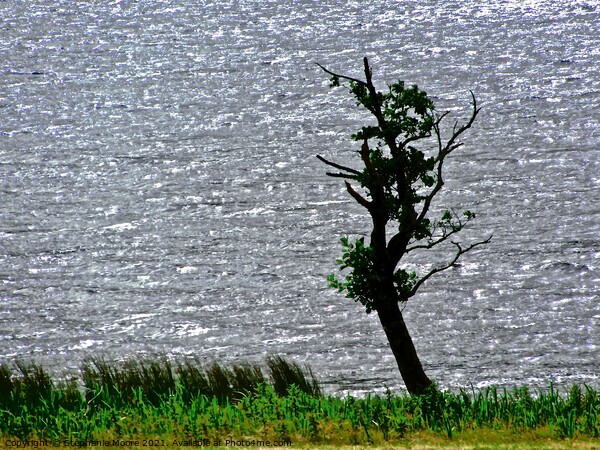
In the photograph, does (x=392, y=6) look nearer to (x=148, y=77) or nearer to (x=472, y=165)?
(x=148, y=77)

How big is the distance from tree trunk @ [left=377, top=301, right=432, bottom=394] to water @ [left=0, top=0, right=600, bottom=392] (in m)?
4.49

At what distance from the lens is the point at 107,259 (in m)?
22.7

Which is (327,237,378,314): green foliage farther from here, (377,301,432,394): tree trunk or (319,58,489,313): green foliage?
(377,301,432,394): tree trunk

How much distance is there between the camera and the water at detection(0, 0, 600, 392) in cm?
1862

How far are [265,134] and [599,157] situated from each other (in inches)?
416

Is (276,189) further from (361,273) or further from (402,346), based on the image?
(402,346)

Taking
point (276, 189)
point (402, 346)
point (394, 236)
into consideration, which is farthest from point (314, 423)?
point (276, 189)

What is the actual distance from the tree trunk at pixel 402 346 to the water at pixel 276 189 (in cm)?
449

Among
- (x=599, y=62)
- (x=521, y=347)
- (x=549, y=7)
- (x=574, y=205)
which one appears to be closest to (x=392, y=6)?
(x=549, y=7)

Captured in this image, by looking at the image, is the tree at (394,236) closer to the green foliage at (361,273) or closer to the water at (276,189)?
the green foliage at (361,273)

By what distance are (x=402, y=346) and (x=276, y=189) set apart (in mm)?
15128

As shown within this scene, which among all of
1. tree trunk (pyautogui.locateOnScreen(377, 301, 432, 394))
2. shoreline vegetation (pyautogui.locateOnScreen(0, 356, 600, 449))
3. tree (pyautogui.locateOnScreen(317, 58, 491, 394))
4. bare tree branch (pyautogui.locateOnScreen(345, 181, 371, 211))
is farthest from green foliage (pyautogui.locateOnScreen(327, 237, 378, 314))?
shoreline vegetation (pyautogui.locateOnScreen(0, 356, 600, 449))

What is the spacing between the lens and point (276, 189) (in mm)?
26562

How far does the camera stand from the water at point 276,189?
18625mm
